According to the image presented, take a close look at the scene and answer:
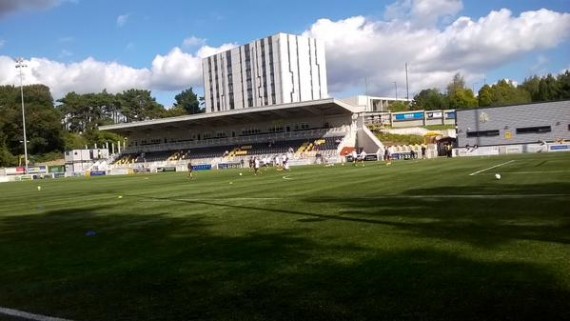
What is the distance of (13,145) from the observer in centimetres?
12988

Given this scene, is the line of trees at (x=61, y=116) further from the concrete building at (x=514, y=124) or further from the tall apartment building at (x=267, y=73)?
the concrete building at (x=514, y=124)

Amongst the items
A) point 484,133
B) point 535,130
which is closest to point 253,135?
point 484,133

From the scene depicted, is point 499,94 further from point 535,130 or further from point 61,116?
point 61,116

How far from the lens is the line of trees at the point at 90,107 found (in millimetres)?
126750

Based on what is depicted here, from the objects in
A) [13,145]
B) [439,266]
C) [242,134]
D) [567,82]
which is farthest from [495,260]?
[13,145]

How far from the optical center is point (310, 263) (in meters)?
8.03

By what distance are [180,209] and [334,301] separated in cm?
1254

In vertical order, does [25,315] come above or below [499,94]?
below

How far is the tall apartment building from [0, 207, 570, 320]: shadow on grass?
140500mm

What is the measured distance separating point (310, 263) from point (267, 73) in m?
146

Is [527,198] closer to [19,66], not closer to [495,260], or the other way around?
[495,260]

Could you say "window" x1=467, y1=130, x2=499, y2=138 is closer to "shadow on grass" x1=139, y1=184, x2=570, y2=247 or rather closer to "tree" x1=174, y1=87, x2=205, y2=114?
"shadow on grass" x1=139, y1=184, x2=570, y2=247

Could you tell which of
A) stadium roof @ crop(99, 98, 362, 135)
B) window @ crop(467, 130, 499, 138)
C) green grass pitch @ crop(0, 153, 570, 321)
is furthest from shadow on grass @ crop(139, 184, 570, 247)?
Result: stadium roof @ crop(99, 98, 362, 135)

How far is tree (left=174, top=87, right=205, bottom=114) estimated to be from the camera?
190450mm
